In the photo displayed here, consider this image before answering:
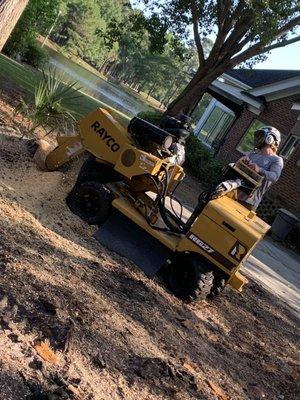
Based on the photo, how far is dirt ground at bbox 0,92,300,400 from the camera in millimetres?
3203

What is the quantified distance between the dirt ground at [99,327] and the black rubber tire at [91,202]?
13 centimetres

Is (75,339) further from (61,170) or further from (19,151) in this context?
(19,151)

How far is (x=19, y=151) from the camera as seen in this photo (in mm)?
7473

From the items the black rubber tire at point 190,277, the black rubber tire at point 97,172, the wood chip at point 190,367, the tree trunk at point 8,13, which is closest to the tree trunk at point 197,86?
the tree trunk at point 8,13

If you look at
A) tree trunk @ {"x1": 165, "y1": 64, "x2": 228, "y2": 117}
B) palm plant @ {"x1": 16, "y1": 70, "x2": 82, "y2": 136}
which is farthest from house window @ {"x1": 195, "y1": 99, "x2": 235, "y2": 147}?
palm plant @ {"x1": 16, "y1": 70, "x2": 82, "y2": 136}

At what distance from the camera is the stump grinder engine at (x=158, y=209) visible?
5.46 m

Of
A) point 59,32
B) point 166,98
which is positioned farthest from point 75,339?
point 166,98

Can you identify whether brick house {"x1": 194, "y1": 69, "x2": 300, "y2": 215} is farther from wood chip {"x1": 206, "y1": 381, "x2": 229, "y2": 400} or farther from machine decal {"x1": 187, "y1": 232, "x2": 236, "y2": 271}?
wood chip {"x1": 206, "y1": 381, "x2": 229, "y2": 400}

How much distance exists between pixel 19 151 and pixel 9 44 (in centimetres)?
1586

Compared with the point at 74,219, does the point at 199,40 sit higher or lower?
higher

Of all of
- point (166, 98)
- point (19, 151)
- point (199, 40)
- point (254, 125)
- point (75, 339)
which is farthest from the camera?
point (166, 98)

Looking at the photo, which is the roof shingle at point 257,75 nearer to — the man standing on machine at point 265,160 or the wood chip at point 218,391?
the man standing on machine at point 265,160

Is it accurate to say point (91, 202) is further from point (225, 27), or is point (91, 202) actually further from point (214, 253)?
point (225, 27)

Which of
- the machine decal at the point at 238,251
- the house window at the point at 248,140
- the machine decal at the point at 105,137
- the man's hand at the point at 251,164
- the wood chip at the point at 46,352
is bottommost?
the wood chip at the point at 46,352
